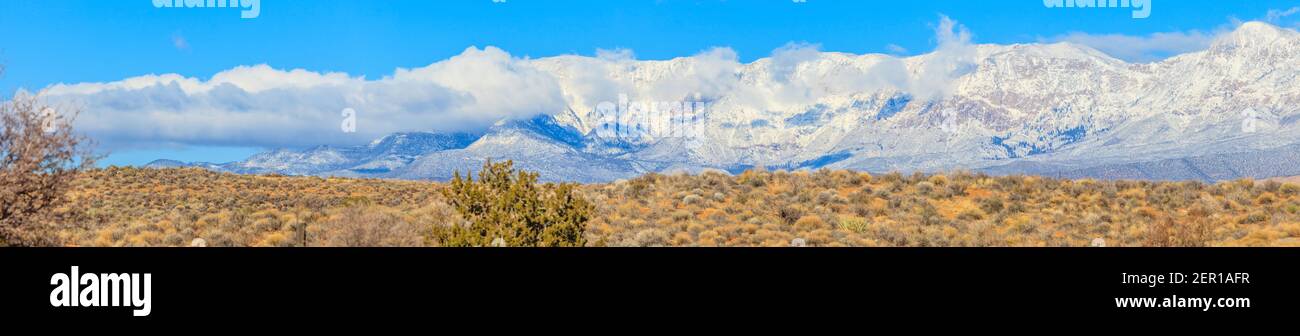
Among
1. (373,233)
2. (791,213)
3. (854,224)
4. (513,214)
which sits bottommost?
(854,224)

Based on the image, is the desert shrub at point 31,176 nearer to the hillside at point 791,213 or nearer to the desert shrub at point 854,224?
the hillside at point 791,213

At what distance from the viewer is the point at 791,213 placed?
1254 inches

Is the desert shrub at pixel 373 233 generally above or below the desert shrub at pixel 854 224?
above

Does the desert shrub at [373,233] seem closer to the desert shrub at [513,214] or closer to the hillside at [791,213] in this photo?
the hillside at [791,213]

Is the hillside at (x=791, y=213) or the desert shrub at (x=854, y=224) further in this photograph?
the desert shrub at (x=854, y=224)

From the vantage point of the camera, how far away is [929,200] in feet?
115

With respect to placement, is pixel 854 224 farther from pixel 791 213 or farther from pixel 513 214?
pixel 513 214

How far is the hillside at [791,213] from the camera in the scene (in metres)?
27.1

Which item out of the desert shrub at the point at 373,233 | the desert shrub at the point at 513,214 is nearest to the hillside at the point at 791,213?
the desert shrub at the point at 373,233

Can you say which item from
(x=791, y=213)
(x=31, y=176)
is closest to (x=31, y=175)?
(x=31, y=176)

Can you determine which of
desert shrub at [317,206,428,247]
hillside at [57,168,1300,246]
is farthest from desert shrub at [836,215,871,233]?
desert shrub at [317,206,428,247]

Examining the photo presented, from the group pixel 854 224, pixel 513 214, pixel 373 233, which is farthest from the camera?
pixel 854 224

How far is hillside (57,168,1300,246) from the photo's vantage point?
2714 cm
